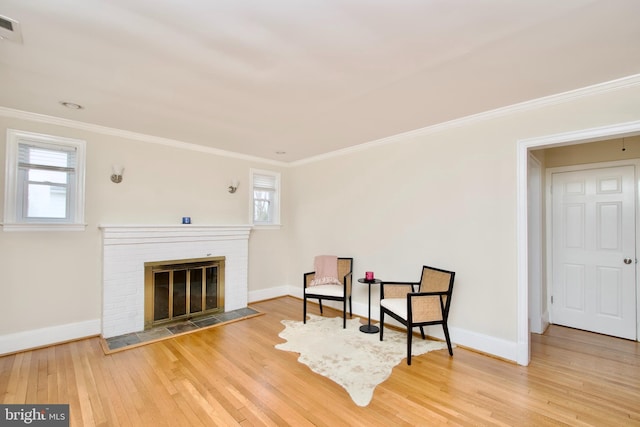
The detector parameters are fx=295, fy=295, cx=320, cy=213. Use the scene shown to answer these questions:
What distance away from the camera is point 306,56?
2088 mm

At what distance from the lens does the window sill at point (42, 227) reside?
307cm

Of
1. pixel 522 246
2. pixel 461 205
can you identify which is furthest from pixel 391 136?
pixel 522 246

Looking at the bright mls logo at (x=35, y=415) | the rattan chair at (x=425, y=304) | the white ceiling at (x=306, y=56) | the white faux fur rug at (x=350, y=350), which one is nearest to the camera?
the white ceiling at (x=306, y=56)

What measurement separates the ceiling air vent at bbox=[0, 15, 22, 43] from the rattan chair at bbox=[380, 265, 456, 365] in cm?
348

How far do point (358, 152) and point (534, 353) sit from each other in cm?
321

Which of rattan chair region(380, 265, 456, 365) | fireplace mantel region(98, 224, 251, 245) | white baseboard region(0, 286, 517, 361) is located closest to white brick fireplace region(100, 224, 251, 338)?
fireplace mantel region(98, 224, 251, 245)

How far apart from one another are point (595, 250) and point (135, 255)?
576cm

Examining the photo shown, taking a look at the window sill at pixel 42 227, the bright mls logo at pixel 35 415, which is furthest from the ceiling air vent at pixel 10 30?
the bright mls logo at pixel 35 415

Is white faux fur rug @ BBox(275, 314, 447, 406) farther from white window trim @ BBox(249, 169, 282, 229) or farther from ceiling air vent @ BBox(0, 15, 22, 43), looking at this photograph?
ceiling air vent @ BBox(0, 15, 22, 43)

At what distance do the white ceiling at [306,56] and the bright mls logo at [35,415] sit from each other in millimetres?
2553

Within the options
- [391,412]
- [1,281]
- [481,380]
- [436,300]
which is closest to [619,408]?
[481,380]

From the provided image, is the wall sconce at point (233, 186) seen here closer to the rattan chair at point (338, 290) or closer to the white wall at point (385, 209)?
the white wall at point (385, 209)

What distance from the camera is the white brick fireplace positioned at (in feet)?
11.5

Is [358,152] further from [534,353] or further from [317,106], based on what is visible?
[534,353]
